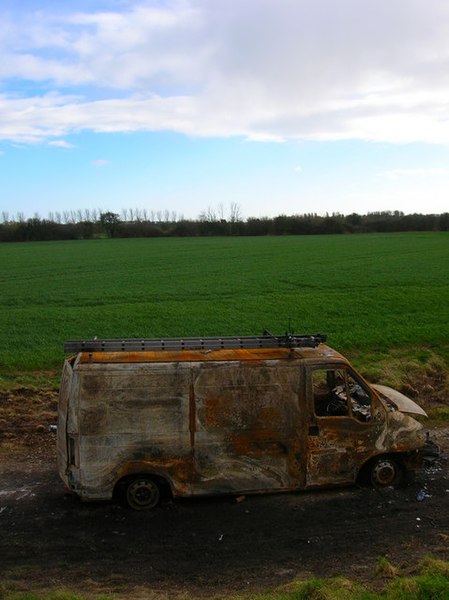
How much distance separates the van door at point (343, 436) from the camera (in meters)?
7.61

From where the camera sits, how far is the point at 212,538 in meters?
6.79

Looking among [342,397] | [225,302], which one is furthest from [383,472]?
[225,302]

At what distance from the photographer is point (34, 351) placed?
1570 cm

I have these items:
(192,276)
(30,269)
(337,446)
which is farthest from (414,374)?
(30,269)

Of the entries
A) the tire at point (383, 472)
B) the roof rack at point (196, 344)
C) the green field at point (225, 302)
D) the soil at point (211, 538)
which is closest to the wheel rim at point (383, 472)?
the tire at point (383, 472)

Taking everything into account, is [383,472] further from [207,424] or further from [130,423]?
[130,423]

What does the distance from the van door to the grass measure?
76.9 inches

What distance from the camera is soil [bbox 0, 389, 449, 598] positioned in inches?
235

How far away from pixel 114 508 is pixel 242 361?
2.59 m

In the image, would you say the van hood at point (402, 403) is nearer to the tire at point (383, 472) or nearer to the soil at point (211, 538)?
the tire at point (383, 472)

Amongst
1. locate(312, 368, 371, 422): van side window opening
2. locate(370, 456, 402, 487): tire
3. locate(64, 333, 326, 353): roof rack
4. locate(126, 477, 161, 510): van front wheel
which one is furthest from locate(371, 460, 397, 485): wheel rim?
locate(126, 477, 161, 510): van front wheel

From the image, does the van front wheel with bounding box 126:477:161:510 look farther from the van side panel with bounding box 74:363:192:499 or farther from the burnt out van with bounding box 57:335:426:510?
the van side panel with bounding box 74:363:192:499

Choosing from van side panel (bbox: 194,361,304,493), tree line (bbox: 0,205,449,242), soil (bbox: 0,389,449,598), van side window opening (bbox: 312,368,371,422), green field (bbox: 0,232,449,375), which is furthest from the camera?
tree line (bbox: 0,205,449,242)

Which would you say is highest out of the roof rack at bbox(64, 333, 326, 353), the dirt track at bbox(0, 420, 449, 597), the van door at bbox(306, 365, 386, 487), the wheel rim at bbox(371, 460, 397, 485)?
the roof rack at bbox(64, 333, 326, 353)
